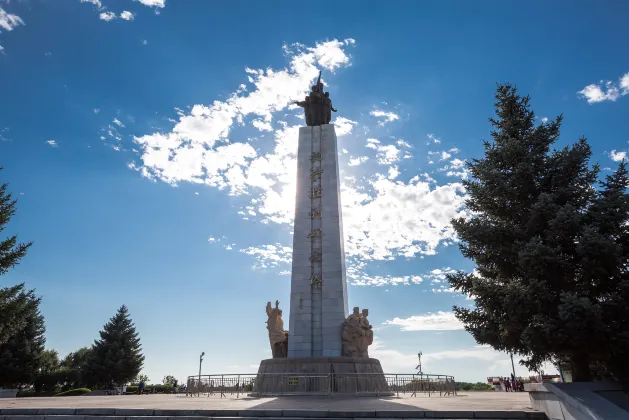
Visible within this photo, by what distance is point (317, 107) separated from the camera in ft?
84.2

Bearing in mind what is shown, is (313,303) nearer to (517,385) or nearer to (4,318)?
(4,318)

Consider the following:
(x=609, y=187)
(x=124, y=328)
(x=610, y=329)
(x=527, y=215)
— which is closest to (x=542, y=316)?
(x=610, y=329)

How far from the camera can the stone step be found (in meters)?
8.62

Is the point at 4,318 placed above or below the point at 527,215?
below

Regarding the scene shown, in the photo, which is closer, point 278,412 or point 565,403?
point 565,403

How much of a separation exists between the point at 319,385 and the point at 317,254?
679 cm

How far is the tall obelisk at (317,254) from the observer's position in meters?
20.7

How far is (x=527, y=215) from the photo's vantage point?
11.3 metres

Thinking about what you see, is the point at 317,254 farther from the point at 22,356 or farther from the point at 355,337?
the point at 22,356

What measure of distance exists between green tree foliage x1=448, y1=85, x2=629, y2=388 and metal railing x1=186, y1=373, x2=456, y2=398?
23.3ft

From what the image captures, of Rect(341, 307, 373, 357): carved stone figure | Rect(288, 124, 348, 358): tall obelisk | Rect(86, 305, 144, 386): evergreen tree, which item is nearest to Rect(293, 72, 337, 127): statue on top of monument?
Rect(288, 124, 348, 358): tall obelisk

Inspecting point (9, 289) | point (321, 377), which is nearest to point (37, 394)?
point (9, 289)

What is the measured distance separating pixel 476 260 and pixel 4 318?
1917 centimetres

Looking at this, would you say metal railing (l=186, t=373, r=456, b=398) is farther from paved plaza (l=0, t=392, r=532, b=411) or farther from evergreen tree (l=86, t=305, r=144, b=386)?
evergreen tree (l=86, t=305, r=144, b=386)
